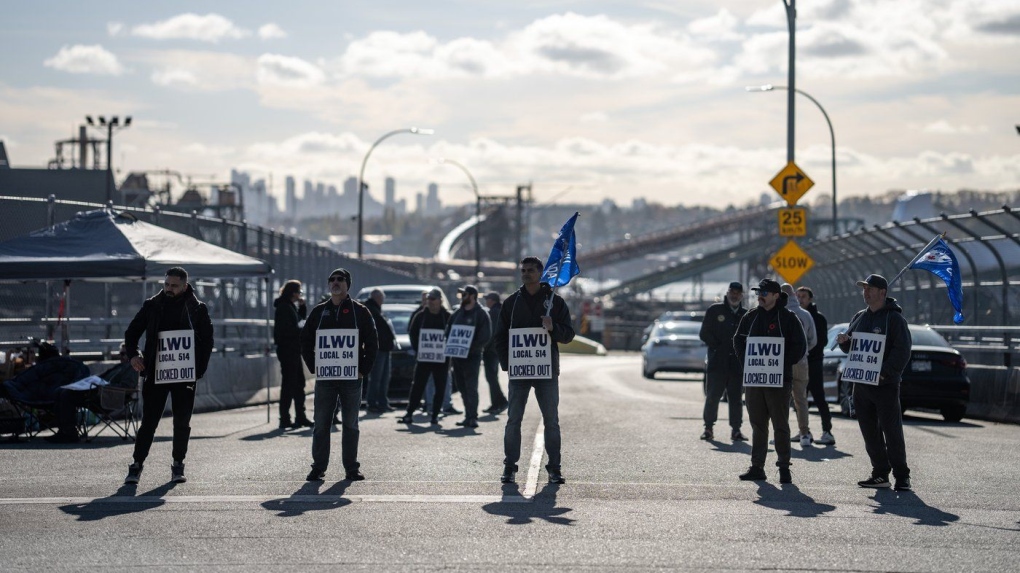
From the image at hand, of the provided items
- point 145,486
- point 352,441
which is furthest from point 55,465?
point 352,441

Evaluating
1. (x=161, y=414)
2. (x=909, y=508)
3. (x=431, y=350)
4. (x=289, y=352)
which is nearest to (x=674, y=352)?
(x=431, y=350)

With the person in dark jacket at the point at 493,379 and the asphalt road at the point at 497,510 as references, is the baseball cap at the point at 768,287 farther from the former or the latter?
the person in dark jacket at the point at 493,379

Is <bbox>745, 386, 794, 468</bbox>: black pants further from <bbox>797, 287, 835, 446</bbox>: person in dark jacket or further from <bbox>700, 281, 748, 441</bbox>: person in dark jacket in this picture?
<bbox>797, 287, 835, 446</bbox>: person in dark jacket

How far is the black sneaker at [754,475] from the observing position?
39.1ft

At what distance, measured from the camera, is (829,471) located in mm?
12750

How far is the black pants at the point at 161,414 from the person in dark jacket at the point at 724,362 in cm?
629

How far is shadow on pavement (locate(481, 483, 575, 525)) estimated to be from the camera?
948 cm

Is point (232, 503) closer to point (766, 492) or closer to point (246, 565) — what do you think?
point (246, 565)

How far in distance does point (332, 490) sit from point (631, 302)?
272 ft

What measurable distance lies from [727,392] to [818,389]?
106cm

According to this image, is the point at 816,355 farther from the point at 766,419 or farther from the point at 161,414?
the point at 161,414

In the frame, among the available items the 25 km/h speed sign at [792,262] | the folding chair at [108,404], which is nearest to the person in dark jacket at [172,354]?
the folding chair at [108,404]

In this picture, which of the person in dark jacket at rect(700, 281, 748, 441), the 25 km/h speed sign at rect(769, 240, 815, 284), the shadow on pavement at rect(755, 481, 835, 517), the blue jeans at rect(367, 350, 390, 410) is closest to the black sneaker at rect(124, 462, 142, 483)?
the shadow on pavement at rect(755, 481, 835, 517)

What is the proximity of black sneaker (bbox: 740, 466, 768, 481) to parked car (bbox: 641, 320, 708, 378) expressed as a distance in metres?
19.8
